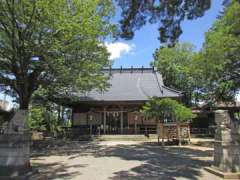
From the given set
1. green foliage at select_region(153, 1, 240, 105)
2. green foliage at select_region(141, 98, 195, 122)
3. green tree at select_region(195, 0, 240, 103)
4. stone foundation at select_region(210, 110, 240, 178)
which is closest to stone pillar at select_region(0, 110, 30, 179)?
stone foundation at select_region(210, 110, 240, 178)

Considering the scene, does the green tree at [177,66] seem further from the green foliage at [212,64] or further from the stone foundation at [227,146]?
the stone foundation at [227,146]

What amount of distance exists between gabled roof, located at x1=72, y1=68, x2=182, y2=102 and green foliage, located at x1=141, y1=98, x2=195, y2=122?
15.8 feet

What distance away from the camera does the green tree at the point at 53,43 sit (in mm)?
12477

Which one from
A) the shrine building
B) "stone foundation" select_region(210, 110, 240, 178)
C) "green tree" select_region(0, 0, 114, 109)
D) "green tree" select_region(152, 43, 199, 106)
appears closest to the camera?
"stone foundation" select_region(210, 110, 240, 178)

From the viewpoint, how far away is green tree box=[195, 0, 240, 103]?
16.4m

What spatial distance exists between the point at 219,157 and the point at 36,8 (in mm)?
8937

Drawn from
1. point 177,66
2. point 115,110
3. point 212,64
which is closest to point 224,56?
point 212,64

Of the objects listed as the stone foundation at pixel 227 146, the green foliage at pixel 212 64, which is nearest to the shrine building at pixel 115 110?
the green foliage at pixel 212 64

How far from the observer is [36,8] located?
12219 millimetres

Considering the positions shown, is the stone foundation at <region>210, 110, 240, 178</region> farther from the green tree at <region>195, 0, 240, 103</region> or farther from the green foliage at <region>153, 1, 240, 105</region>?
the green tree at <region>195, 0, 240, 103</region>

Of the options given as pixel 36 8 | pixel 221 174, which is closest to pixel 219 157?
pixel 221 174

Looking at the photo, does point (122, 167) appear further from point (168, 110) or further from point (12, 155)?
point (168, 110)

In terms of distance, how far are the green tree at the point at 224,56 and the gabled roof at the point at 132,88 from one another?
12.1 feet

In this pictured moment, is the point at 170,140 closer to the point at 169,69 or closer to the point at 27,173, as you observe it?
the point at 27,173
